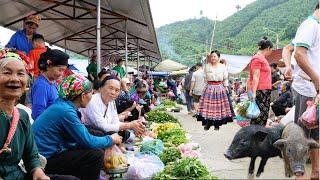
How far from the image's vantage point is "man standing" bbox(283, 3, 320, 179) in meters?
3.07

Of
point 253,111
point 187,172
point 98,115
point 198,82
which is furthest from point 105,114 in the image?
point 198,82

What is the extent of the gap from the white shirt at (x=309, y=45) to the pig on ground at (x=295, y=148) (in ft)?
1.76

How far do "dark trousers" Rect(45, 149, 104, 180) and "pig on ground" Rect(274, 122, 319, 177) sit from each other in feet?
5.41

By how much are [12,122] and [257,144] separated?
1.79 m

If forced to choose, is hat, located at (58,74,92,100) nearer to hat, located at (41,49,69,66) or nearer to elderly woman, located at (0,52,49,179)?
hat, located at (41,49,69,66)

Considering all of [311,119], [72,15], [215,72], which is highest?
[72,15]

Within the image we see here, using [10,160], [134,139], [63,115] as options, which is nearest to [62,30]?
[134,139]

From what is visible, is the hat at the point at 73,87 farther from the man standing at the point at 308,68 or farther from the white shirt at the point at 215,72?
the white shirt at the point at 215,72

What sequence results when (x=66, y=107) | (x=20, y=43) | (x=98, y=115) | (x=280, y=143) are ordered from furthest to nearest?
(x=20, y=43)
(x=98, y=115)
(x=66, y=107)
(x=280, y=143)

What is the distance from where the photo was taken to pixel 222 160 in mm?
5566

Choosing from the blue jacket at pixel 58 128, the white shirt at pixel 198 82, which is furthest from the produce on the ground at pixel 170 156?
the white shirt at pixel 198 82

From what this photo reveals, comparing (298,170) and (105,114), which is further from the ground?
(105,114)

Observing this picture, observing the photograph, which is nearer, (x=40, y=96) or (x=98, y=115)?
(x=40, y=96)

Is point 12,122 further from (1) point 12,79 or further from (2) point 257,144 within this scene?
(2) point 257,144
